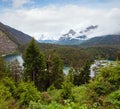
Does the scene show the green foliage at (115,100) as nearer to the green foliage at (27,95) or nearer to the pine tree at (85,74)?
the green foliage at (27,95)

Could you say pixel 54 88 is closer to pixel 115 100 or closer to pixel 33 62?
pixel 33 62

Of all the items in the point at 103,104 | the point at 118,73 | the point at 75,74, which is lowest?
the point at 75,74

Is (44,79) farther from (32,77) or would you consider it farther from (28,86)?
(28,86)

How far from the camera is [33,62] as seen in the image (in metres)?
57.1

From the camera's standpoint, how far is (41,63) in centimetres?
5762

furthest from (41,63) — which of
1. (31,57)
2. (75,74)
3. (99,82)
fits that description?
(99,82)

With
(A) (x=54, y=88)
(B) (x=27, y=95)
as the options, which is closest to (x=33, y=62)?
(A) (x=54, y=88)

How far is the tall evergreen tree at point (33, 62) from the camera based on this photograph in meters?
57.2

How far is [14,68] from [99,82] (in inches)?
2358

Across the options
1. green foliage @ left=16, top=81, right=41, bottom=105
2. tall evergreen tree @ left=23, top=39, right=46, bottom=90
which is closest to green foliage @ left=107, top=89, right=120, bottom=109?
green foliage @ left=16, top=81, right=41, bottom=105

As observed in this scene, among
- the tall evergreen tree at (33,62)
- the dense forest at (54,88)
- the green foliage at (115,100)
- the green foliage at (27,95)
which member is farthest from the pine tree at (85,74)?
the green foliage at (115,100)

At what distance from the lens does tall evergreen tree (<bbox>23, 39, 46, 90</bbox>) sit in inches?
2250

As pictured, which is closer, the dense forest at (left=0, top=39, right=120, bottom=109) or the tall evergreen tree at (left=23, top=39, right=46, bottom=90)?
the dense forest at (left=0, top=39, right=120, bottom=109)

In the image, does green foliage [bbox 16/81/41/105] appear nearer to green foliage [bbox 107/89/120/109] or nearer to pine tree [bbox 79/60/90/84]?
green foliage [bbox 107/89/120/109]
